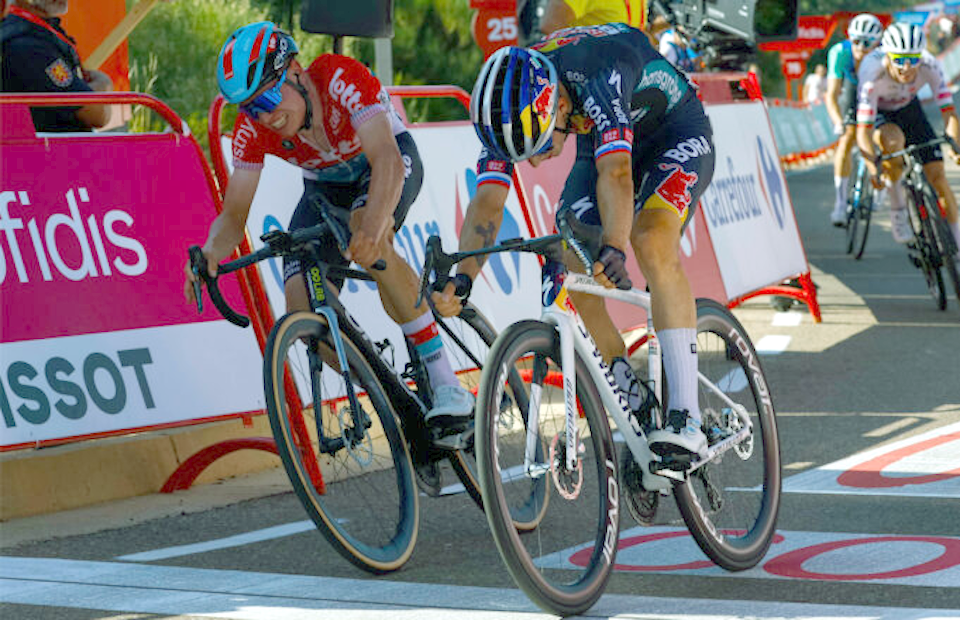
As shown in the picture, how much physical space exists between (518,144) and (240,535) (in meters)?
2.33

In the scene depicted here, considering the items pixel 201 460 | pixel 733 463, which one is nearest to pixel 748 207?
pixel 201 460

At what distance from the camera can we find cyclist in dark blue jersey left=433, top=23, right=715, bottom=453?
5.19m

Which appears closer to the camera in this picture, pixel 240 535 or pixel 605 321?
pixel 605 321

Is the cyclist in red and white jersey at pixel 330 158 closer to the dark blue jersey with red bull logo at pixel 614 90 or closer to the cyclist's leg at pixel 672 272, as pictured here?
the dark blue jersey with red bull logo at pixel 614 90

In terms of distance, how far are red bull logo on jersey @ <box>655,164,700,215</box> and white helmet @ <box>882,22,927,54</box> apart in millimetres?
7690

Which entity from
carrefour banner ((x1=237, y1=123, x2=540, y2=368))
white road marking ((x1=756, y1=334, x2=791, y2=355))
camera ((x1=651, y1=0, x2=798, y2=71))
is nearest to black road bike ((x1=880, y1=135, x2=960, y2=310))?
white road marking ((x1=756, y1=334, x2=791, y2=355))

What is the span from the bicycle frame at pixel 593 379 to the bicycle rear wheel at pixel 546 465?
0.06 feet

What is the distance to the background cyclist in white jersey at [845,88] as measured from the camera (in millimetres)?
17453

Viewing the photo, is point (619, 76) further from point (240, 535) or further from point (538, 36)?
point (538, 36)

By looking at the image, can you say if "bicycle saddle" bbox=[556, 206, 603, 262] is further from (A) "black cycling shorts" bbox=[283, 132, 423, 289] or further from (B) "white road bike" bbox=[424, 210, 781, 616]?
(A) "black cycling shorts" bbox=[283, 132, 423, 289]

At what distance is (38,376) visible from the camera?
7016 millimetres

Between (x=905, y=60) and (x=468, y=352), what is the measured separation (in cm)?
763

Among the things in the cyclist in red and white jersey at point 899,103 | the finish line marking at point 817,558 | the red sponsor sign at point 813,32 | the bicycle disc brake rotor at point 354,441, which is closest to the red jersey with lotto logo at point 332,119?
the bicycle disc brake rotor at point 354,441

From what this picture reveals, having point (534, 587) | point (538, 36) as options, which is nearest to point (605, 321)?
point (534, 587)
